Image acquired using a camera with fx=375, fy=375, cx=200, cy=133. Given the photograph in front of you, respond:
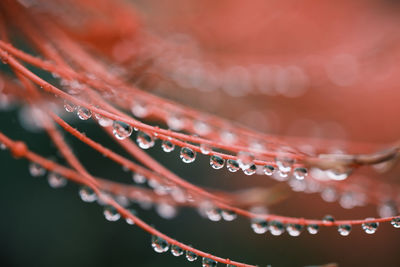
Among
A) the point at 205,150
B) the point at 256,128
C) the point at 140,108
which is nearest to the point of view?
the point at 205,150

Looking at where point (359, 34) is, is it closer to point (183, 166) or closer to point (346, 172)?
point (183, 166)

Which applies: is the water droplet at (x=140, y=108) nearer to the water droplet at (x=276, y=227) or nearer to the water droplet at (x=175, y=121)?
the water droplet at (x=175, y=121)

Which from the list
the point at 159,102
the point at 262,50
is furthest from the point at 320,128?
the point at 159,102

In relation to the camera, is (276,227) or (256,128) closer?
(276,227)

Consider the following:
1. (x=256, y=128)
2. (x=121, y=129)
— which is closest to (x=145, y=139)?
(x=121, y=129)

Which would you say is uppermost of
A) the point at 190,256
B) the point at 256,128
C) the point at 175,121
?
the point at 256,128

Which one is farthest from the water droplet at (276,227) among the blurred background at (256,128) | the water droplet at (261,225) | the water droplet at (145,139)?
the blurred background at (256,128)

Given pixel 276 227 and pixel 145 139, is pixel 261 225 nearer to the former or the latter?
pixel 276 227

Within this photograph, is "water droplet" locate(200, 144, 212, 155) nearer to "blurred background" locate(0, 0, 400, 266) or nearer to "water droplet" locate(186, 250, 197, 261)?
"water droplet" locate(186, 250, 197, 261)
